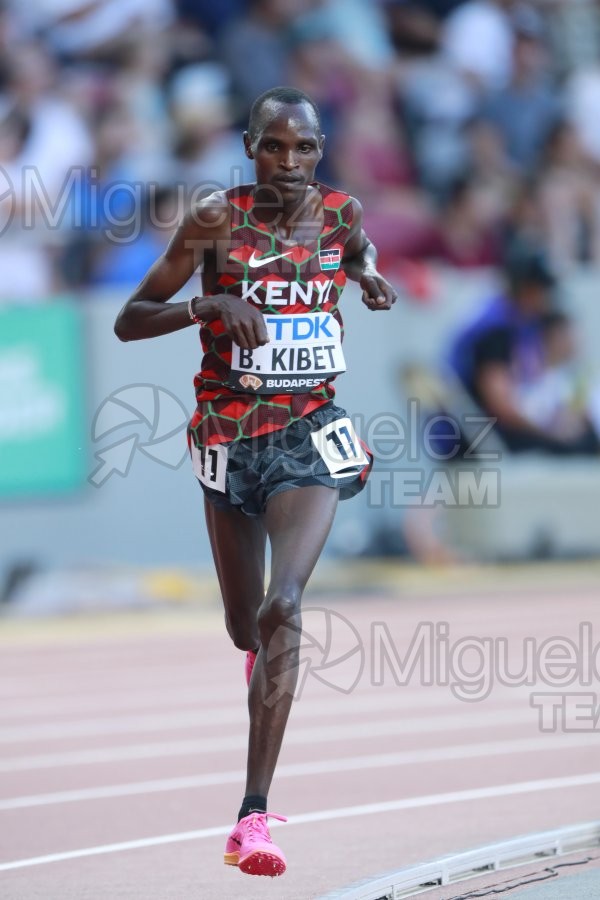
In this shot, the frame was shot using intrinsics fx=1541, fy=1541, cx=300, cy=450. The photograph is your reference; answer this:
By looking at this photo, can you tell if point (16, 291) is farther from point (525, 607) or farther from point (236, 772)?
point (236, 772)

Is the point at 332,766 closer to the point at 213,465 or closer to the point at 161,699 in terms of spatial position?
the point at 161,699

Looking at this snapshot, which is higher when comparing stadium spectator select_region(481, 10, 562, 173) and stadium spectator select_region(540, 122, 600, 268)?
stadium spectator select_region(481, 10, 562, 173)

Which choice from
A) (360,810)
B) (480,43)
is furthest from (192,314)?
(480,43)

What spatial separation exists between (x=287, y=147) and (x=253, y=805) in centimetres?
179

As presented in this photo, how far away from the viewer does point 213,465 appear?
4.44 metres

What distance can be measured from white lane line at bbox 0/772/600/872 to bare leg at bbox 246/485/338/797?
119 centimetres

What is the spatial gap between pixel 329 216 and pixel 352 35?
12681 millimetres

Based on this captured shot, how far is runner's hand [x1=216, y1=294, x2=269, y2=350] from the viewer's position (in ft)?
13.6

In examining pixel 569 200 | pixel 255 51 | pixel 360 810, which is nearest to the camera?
pixel 360 810

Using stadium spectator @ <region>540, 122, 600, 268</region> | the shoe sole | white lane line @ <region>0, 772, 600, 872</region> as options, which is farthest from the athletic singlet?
stadium spectator @ <region>540, 122, 600, 268</region>

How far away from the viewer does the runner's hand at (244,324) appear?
4.13m

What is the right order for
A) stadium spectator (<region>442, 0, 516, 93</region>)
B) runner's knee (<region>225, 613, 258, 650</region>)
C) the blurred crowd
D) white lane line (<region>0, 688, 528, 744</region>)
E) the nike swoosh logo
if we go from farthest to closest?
1. stadium spectator (<region>442, 0, 516, 93</region>)
2. the blurred crowd
3. white lane line (<region>0, 688, 528, 744</region>)
4. runner's knee (<region>225, 613, 258, 650</region>)
5. the nike swoosh logo

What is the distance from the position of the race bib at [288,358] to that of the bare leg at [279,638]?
378mm

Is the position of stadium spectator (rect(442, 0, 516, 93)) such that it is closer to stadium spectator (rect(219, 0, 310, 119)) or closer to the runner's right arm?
stadium spectator (rect(219, 0, 310, 119))
